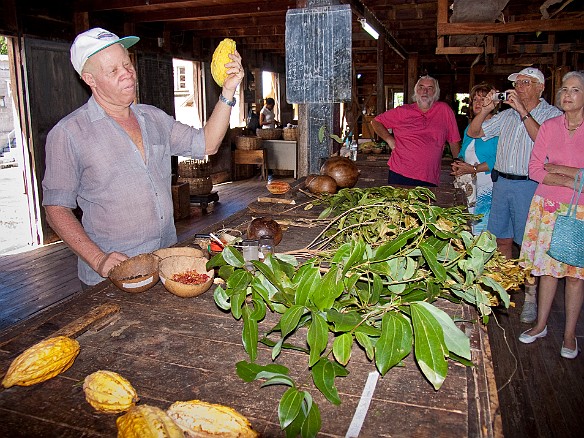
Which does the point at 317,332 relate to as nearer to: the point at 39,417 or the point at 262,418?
the point at 262,418

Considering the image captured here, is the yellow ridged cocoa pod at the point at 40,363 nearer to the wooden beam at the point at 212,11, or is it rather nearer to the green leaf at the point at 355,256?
the green leaf at the point at 355,256

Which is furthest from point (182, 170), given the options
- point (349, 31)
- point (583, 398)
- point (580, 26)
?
point (583, 398)

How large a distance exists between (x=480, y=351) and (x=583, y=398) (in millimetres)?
1950

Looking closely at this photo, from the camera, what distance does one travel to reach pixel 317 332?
1.12m

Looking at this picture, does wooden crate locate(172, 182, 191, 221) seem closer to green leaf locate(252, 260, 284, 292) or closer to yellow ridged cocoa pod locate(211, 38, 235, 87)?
yellow ridged cocoa pod locate(211, 38, 235, 87)

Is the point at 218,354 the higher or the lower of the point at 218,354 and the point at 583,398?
the higher

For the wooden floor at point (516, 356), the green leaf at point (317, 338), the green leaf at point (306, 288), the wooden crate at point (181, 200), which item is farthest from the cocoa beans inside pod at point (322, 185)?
the wooden crate at point (181, 200)

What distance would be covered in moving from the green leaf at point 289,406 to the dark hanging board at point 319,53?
304cm

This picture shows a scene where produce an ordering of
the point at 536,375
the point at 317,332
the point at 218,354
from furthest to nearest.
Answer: the point at 536,375 → the point at 218,354 → the point at 317,332

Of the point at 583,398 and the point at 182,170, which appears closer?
the point at 583,398

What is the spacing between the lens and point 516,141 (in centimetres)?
375

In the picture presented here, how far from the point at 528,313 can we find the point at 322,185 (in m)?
1.94

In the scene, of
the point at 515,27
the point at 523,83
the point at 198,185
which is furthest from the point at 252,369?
the point at 198,185

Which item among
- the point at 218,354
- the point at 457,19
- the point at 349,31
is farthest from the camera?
the point at 457,19
